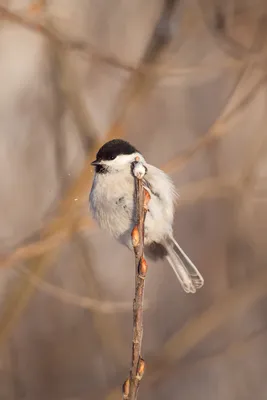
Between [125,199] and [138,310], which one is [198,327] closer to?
[125,199]

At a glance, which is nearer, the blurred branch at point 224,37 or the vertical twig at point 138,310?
the vertical twig at point 138,310

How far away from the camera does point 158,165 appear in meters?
2.35

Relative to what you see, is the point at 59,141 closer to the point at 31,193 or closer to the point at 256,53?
the point at 31,193

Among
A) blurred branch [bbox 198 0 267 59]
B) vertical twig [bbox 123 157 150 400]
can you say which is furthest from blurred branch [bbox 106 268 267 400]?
vertical twig [bbox 123 157 150 400]

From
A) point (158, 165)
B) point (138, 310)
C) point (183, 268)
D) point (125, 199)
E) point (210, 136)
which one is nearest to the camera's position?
point (138, 310)

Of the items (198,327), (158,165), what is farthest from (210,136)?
(198,327)

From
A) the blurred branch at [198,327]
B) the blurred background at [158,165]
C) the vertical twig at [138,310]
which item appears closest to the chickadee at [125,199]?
the vertical twig at [138,310]

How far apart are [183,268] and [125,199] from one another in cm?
27

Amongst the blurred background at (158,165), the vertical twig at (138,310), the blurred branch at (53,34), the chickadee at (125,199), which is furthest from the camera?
the blurred background at (158,165)

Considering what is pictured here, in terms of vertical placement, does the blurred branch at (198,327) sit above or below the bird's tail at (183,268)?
above

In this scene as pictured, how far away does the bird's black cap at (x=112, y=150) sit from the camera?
138 centimetres

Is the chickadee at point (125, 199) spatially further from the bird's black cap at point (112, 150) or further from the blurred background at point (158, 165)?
the blurred background at point (158, 165)

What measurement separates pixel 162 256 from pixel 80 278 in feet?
3.12

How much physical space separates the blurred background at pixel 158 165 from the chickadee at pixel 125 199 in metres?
0.58
